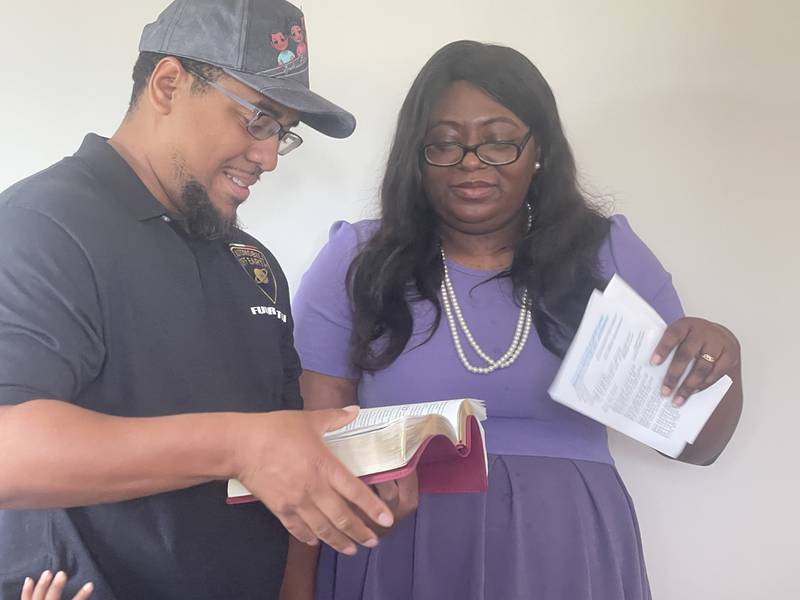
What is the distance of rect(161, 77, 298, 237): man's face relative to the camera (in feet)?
3.21

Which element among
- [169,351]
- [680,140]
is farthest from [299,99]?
[680,140]

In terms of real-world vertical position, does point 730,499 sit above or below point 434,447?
below

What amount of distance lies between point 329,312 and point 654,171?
0.77 meters

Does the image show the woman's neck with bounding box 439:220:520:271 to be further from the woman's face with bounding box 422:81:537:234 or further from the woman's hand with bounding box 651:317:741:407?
the woman's hand with bounding box 651:317:741:407

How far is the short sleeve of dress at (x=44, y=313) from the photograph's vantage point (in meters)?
0.67

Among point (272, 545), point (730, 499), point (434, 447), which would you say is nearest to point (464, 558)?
point (272, 545)

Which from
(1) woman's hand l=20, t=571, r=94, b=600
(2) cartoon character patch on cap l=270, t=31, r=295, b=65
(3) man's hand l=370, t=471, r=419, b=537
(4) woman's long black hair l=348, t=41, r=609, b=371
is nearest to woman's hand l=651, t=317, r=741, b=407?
(4) woman's long black hair l=348, t=41, r=609, b=371

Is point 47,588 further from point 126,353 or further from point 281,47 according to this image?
point 281,47

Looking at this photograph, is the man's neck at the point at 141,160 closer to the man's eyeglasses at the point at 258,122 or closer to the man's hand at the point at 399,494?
the man's eyeglasses at the point at 258,122

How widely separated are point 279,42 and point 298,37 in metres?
0.06

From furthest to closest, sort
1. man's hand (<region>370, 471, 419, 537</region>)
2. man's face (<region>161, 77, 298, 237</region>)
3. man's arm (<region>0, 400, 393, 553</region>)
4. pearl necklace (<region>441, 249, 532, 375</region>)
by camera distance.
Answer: pearl necklace (<region>441, 249, 532, 375</region>)
man's face (<region>161, 77, 298, 237</region>)
man's hand (<region>370, 471, 419, 537</region>)
man's arm (<region>0, 400, 393, 553</region>)

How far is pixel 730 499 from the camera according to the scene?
61.4 inches

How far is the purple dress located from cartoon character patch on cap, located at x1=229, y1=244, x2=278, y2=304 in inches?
8.2

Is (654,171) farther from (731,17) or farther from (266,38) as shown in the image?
(266,38)
